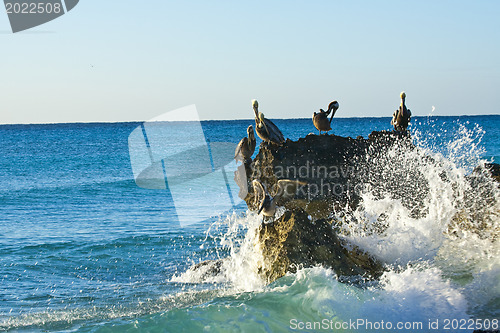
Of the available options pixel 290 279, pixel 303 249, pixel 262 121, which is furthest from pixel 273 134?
pixel 290 279

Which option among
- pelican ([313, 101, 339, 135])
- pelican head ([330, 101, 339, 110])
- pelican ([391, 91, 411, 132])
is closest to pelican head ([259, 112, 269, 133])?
pelican ([313, 101, 339, 135])

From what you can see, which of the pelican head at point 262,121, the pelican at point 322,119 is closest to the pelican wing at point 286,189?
the pelican head at point 262,121

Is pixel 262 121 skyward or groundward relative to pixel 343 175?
skyward

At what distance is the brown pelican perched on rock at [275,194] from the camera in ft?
29.8

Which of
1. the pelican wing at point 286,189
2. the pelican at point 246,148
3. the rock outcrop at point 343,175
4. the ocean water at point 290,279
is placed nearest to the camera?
the ocean water at point 290,279

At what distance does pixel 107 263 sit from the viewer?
12.9 m

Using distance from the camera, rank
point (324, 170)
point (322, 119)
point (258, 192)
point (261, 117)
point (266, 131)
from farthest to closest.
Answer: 1. point (322, 119)
2. point (266, 131)
3. point (261, 117)
4. point (324, 170)
5. point (258, 192)

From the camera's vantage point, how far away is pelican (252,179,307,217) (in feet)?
29.8

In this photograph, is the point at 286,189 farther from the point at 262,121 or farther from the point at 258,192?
the point at 262,121

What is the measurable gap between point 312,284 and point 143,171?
26724 millimetres

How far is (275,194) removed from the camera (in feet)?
31.7

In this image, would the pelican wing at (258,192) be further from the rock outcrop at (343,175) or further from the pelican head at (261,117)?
the pelican head at (261,117)

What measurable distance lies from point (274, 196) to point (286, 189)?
213 millimetres

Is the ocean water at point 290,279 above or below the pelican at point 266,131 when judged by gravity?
below
